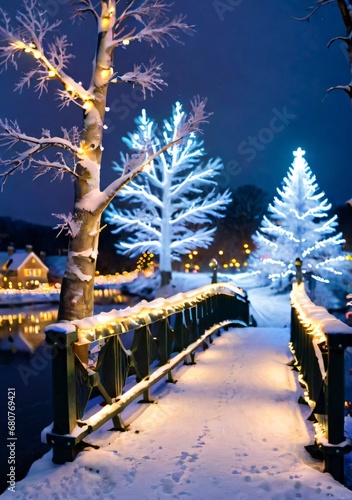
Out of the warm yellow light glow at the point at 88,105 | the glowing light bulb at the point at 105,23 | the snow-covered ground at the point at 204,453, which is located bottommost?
the snow-covered ground at the point at 204,453

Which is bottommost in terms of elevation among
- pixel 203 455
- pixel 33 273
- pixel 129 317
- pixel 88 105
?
pixel 203 455

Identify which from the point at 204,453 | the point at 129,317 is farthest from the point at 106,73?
the point at 204,453

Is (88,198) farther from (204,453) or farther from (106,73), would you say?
(204,453)

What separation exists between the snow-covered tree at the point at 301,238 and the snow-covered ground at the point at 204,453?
78.1ft

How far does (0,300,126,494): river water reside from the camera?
24.3 ft

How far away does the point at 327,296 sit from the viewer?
31.8 m

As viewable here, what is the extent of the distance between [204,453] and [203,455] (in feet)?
0.15

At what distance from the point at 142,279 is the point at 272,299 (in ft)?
40.7

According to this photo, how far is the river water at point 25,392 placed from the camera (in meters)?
7.42

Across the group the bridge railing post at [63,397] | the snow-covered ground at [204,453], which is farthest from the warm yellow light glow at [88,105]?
the bridge railing post at [63,397]

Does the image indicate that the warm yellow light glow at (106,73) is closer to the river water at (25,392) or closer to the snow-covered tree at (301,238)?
the river water at (25,392)

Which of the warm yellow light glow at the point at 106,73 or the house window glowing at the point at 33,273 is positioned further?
the house window glowing at the point at 33,273

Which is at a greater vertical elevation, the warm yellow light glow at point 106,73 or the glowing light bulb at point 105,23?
the glowing light bulb at point 105,23

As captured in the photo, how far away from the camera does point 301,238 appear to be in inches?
1198
